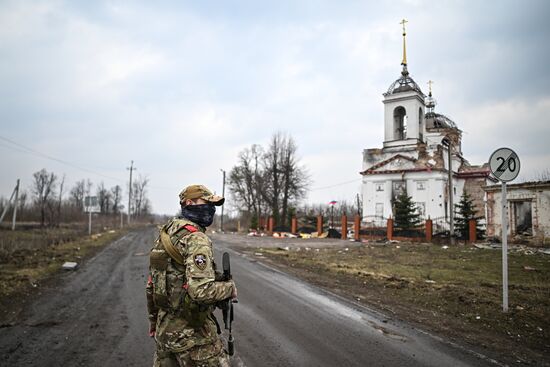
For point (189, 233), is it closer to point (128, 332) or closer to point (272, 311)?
point (128, 332)

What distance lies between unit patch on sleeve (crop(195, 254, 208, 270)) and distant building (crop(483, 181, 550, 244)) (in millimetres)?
25697

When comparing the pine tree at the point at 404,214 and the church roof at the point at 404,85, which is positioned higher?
the church roof at the point at 404,85

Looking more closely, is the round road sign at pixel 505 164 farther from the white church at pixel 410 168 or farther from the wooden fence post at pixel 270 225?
the wooden fence post at pixel 270 225

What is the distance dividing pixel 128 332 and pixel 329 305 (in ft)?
13.3

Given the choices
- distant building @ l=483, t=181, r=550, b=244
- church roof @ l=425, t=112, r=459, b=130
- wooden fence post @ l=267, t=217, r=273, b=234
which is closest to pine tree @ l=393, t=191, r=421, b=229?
distant building @ l=483, t=181, r=550, b=244

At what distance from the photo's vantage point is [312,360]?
471 cm

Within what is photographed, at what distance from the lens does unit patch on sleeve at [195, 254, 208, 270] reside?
2.64m

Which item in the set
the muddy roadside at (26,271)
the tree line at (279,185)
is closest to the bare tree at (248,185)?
the tree line at (279,185)

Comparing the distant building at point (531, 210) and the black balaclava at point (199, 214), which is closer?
the black balaclava at point (199, 214)

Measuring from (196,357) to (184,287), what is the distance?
0.53 meters

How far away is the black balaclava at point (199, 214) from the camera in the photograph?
2949 mm

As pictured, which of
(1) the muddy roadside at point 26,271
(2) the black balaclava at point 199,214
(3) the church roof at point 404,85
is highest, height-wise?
(3) the church roof at point 404,85

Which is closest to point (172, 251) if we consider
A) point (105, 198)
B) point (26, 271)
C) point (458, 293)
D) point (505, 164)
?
point (505, 164)

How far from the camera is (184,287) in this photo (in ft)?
9.15
